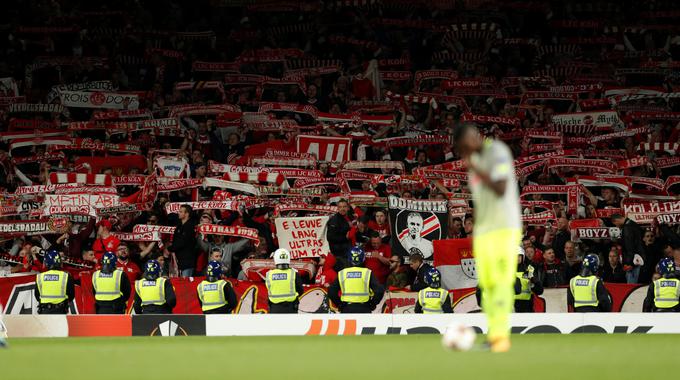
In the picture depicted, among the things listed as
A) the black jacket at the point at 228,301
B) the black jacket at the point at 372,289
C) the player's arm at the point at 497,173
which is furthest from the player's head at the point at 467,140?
the black jacket at the point at 228,301

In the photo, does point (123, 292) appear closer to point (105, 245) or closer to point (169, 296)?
point (169, 296)

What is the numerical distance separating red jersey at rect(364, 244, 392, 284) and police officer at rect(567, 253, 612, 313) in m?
3.93

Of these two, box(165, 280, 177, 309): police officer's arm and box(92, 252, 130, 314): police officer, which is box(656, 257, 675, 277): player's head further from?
box(92, 252, 130, 314): police officer

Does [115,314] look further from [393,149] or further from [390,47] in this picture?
[390,47]

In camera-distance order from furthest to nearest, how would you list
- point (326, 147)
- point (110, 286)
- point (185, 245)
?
point (326, 147) → point (185, 245) → point (110, 286)

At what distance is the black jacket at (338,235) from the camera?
23.0m

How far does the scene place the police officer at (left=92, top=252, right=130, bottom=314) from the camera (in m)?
21.6

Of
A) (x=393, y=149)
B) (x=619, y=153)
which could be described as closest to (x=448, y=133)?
(x=393, y=149)

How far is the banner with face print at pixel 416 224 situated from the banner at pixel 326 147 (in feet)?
15.8

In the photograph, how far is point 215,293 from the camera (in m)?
21.6

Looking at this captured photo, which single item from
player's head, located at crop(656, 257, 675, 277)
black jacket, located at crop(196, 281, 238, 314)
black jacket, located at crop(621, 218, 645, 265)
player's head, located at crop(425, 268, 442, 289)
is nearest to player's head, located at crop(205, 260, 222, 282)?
black jacket, located at crop(196, 281, 238, 314)

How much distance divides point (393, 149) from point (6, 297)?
1036 cm

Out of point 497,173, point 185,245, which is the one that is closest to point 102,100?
point 185,245

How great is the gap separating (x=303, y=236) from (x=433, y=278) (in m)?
3.25
